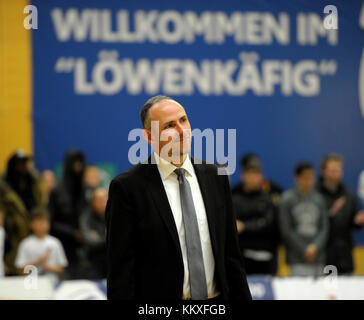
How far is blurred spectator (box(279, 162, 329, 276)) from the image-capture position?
249 inches

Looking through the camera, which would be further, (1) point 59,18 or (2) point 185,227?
(1) point 59,18

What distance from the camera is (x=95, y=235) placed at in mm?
6102

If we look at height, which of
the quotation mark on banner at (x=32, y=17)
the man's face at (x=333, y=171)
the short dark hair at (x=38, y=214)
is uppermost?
the quotation mark on banner at (x=32, y=17)

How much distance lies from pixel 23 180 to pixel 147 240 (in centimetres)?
435

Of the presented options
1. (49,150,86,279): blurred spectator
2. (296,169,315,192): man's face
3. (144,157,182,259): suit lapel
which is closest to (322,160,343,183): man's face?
(296,169,315,192): man's face

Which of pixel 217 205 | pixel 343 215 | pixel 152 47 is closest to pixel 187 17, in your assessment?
pixel 152 47

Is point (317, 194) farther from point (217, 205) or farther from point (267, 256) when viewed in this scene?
point (217, 205)

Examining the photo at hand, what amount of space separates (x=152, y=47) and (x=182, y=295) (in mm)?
5384

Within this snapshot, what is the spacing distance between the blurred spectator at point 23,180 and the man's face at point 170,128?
4.27 m

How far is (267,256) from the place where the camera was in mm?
6281

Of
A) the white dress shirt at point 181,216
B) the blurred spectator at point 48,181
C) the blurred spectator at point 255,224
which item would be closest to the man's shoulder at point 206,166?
the white dress shirt at point 181,216

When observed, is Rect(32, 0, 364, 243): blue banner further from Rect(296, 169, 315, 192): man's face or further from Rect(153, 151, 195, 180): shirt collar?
Rect(153, 151, 195, 180): shirt collar

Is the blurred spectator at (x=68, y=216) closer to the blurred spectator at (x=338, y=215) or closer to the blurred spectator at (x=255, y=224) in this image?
the blurred spectator at (x=255, y=224)

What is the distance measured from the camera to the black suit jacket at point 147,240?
2.54m
